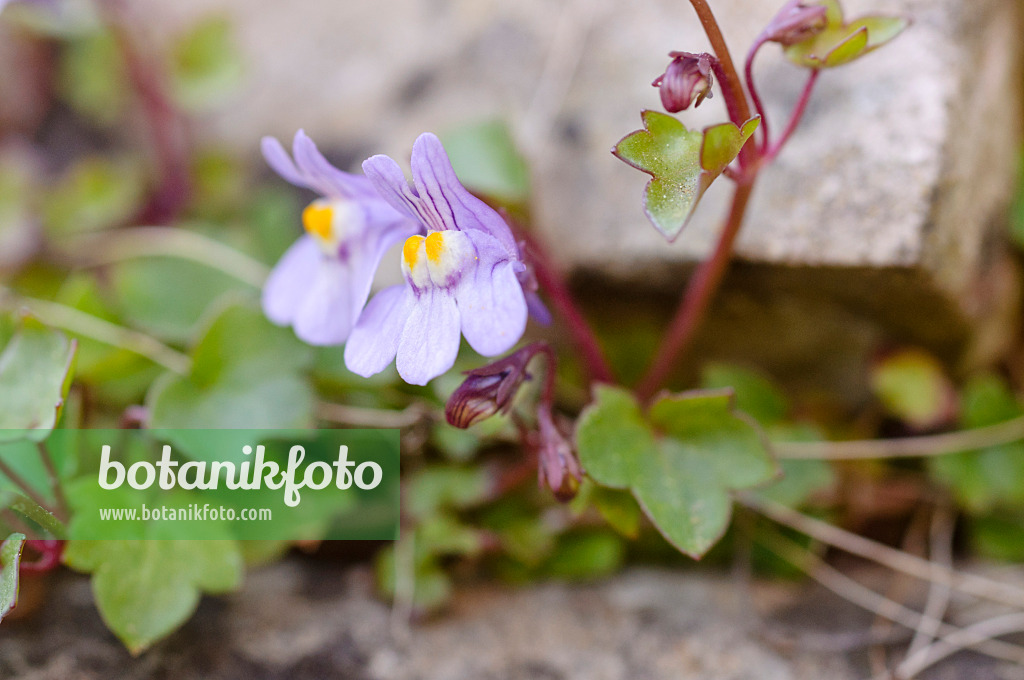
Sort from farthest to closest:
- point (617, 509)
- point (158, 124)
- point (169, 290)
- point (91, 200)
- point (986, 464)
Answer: point (158, 124) → point (91, 200) → point (169, 290) → point (986, 464) → point (617, 509)

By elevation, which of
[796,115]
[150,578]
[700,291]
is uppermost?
[796,115]

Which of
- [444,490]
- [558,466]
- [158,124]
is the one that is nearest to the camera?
[558,466]

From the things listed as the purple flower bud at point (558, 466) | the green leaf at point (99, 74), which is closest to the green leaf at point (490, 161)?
the purple flower bud at point (558, 466)

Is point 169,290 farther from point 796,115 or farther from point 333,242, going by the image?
point 796,115

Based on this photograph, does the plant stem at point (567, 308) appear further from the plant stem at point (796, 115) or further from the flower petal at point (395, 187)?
the plant stem at point (796, 115)

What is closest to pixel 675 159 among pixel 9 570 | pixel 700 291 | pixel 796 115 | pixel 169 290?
pixel 796 115

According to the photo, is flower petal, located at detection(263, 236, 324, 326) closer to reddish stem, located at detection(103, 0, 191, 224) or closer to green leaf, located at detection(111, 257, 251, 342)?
green leaf, located at detection(111, 257, 251, 342)

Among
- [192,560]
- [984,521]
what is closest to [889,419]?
[984,521]
